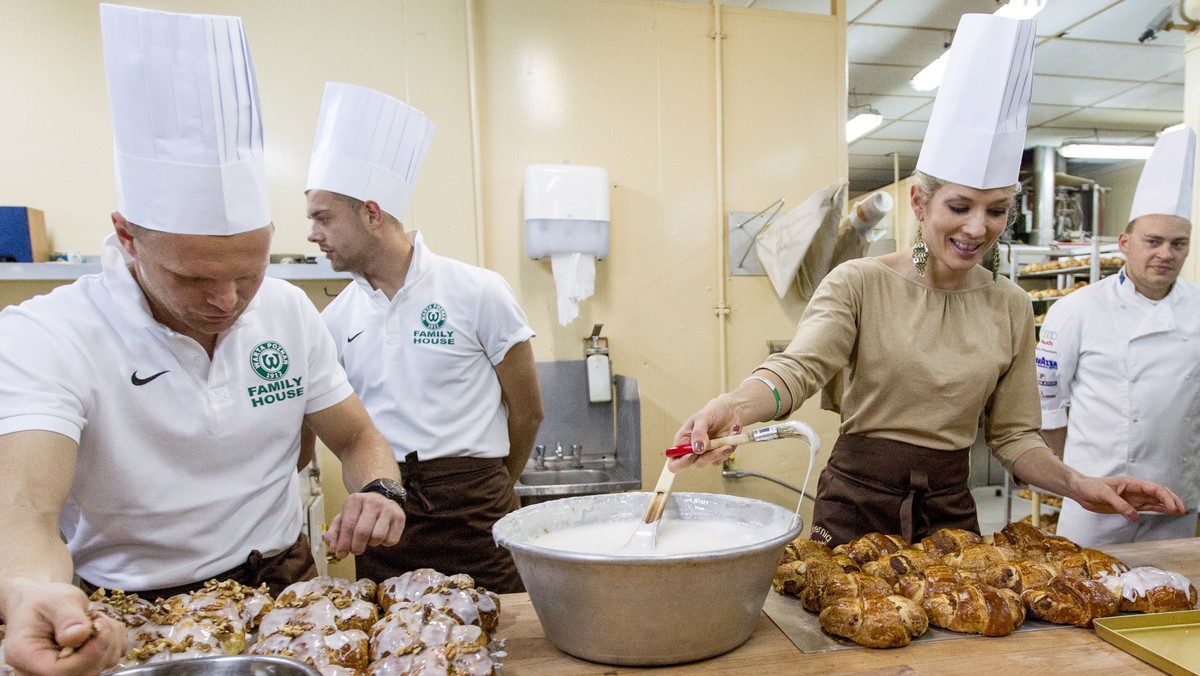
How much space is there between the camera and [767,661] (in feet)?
3.16

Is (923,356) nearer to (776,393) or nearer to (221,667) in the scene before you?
(776,393)

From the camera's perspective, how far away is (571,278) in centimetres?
306

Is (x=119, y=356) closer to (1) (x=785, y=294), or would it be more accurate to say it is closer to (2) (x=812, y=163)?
(1) (x=785, y=294)

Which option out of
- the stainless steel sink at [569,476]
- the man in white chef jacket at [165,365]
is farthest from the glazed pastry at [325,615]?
the stainless steel sink at [569,476]

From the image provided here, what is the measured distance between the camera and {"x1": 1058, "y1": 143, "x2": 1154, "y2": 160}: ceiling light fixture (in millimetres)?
6438

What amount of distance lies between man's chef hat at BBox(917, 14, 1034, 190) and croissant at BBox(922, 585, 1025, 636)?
2.75ft

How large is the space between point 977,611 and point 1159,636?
27 cm

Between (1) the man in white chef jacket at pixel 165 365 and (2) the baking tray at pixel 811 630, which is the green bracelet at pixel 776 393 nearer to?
(2) the baking tray at pixel 811 630

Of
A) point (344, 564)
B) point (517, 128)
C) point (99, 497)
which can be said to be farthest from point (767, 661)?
point (517, 128)

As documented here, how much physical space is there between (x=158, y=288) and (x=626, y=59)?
8.92 ft

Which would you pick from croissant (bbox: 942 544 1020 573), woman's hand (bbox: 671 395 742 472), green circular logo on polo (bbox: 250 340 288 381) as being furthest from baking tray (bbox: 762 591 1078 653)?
green circular logo on polo (bbox: 250 340 288 381)

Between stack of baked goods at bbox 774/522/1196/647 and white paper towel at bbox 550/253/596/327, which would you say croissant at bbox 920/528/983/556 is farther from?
white paper towel at bbox 550/253/596/327

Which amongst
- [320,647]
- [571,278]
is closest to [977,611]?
[320,647]

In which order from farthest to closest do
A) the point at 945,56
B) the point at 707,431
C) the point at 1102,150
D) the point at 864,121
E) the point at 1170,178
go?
the point at 1102,150
the point at 864,121
the point at 945,56
the point at 1170,178
the point at 707,431
